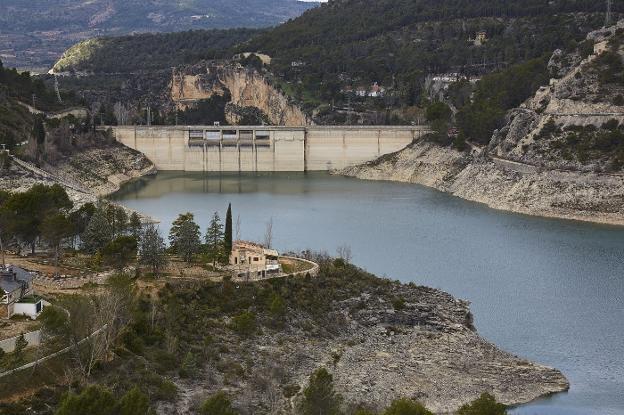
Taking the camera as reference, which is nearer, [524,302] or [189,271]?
[189,271]

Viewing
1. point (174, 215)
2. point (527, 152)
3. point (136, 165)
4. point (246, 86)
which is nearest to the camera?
point (174, 215)

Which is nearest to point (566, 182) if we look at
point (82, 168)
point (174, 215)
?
point (174, 215)

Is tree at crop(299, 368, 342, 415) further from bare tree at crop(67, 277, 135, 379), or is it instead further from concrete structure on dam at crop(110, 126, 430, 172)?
concrete structure on dam at crop(110, 126, 430, 172)

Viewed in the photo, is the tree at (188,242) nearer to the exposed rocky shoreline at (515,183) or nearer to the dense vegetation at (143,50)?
the exposed rocky shoreline at (515,183)

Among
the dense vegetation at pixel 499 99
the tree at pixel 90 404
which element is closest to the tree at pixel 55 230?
the tree at pixel 90 404

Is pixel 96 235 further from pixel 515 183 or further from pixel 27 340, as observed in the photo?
pixel 515 183

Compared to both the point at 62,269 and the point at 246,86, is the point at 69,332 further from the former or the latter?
the point at 246,86

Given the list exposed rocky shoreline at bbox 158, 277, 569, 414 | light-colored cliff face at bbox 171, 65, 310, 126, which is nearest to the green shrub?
exposed rocky shoreline at bbox 158, 277, 569, 414
